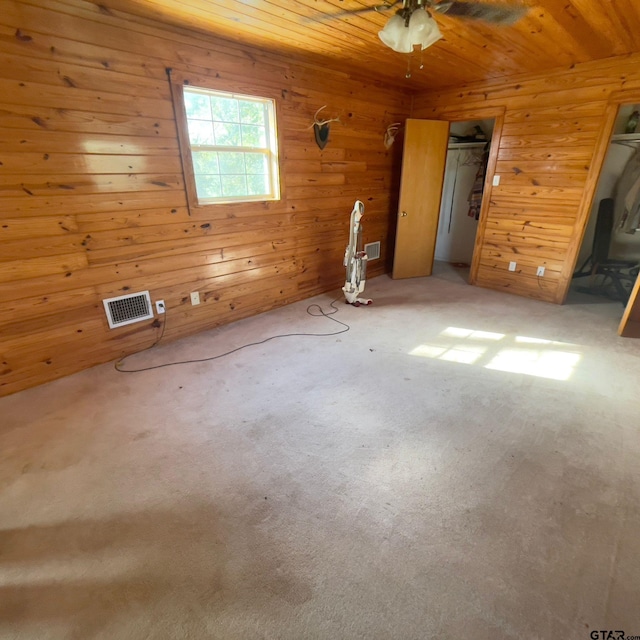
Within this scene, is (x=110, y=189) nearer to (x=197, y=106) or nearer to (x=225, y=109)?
(x=197, y=106)

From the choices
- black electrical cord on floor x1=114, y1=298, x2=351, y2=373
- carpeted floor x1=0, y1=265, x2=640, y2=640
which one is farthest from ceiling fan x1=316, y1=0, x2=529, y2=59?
black electrical cord on floor x1=114, y1=298, x2=351, y2=373

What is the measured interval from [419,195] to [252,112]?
242 cm

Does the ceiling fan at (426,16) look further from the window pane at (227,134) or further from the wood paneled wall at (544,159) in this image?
the wood paneled wall at (544,159)

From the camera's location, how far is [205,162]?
2939 millimetres

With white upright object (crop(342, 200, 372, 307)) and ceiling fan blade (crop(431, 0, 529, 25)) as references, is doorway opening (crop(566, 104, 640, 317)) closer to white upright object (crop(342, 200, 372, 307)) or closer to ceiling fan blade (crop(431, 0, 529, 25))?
white upright object (crop(342, 200, 372, 307))

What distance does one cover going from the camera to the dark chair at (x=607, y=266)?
407cm

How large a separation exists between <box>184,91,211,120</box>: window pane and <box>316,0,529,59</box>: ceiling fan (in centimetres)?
158

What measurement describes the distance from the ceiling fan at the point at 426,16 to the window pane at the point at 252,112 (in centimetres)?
159

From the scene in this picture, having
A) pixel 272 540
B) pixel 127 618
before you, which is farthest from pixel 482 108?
pixel 127 618

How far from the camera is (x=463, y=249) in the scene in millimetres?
5664

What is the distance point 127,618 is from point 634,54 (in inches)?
205

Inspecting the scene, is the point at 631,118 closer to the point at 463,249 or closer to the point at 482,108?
the point at 482,108

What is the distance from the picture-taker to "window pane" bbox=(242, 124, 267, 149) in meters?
3.12

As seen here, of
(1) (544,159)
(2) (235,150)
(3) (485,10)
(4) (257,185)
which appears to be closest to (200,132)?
(2) (235,150)
